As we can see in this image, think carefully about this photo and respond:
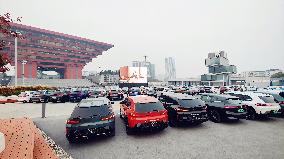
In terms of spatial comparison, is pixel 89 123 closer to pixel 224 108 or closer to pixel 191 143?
pixel 191 143

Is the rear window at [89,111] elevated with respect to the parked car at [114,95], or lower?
elevated

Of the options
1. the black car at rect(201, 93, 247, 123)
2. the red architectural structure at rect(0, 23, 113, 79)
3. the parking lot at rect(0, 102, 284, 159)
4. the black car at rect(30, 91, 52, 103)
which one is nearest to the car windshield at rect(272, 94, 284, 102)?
the parking lot at rect(0, 102, 284, 159)

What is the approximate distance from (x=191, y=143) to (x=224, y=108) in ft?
13.5

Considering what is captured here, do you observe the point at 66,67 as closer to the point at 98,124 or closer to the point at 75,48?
the point at 75,48

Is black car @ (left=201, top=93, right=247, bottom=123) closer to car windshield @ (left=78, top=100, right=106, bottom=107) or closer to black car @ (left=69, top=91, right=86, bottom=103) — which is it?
car windshield @ (left=78, top=100, right=106, bottom=107)

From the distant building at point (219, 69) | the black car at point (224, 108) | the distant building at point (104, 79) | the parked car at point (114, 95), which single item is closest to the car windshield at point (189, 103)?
the black car at point (224, 108)

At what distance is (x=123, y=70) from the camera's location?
79.3 m

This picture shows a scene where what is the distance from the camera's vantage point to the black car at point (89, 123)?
26.7 feet

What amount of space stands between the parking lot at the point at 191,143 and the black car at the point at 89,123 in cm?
48

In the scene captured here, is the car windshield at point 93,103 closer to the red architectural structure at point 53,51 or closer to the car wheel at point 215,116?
the car wheel at point 215,116

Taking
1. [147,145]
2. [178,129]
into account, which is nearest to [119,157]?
[147,145]

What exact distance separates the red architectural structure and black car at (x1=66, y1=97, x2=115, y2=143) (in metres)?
81.5

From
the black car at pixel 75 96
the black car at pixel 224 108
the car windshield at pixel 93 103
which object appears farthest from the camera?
the black car at pixel 75 96

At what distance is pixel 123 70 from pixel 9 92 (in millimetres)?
49292
